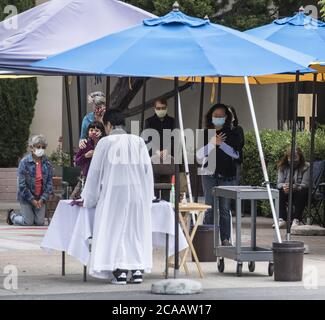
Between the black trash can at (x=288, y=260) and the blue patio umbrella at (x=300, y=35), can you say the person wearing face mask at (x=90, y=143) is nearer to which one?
the black trash can at (x=288, y=260)

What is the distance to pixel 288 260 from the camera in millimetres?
11477

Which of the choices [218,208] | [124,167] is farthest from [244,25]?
[124,167]

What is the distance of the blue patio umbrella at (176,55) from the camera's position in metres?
10.1

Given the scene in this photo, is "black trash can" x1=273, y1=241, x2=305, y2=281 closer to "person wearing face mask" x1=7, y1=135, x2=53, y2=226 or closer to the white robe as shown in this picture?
the white robe

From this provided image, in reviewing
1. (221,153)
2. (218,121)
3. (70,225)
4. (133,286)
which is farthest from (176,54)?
(221,153)

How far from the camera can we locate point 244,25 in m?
20.3

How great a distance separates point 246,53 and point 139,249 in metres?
2.30

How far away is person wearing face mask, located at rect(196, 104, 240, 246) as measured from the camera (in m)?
13.2

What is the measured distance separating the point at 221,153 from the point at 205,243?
1.13 meters

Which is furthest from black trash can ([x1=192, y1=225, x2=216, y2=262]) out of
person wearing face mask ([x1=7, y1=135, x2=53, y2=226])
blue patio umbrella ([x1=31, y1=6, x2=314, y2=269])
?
person wearing face mask ([x1=7, y1=135, x2=53, y2=226])

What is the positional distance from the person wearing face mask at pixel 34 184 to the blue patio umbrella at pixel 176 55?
703 cm

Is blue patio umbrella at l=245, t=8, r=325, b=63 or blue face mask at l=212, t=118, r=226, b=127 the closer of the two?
blue face mask at l=212, t=118, r=226, b=127

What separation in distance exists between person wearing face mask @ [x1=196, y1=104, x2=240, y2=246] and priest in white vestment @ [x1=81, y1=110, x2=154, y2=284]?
2198 mm
